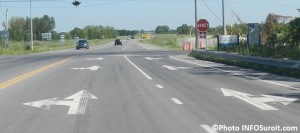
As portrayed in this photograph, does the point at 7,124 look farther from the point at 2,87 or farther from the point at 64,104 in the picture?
the point at 2,87

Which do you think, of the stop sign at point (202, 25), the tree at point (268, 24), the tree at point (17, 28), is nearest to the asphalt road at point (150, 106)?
the stop sign at point (202, 25)

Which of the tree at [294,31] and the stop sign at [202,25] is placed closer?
the tree at [294,31]

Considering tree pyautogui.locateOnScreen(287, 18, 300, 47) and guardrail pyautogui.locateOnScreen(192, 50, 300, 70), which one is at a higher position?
tree pyautogui.locateOnScreen(287, 18, 300, 47)

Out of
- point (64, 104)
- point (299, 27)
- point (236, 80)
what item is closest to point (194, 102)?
point (64, 104)

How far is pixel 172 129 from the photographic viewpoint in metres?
9.35

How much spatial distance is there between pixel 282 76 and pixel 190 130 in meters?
12.6

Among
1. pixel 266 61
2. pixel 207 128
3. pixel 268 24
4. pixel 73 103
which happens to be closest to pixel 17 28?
pixel 268 24

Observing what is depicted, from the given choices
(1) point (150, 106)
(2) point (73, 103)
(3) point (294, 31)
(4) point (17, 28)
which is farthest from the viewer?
(4) point (17, 28)

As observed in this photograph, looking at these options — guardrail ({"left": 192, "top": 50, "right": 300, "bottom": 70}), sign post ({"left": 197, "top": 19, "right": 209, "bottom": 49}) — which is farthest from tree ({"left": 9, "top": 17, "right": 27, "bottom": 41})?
guardrail ({"left": 192, "top": 50, "right": 300, "bottom": 70})

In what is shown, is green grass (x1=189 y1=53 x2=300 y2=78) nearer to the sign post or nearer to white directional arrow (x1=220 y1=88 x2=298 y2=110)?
white directional arrow (x1=220 y1=88 x2=298 y2=110)

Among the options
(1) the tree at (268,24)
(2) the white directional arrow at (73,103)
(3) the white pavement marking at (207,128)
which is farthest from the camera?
(1) the tree at (268,24)

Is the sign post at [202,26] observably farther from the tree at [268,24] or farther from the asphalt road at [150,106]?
the asphalt road at [150,106]

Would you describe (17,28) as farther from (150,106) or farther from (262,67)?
(150,106)

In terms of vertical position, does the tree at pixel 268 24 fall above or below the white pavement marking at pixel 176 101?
above
